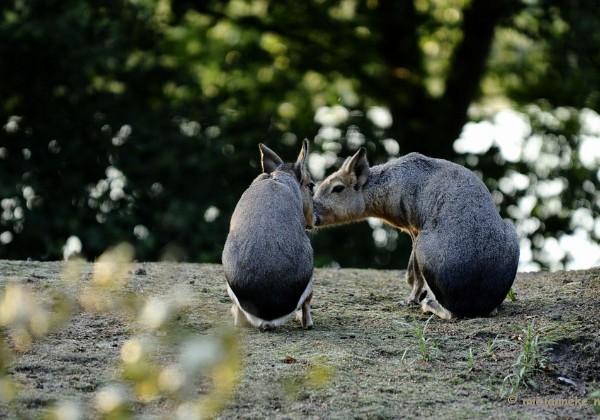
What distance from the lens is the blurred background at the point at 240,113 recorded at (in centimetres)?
1509

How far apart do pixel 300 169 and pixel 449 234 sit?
5.19 feet

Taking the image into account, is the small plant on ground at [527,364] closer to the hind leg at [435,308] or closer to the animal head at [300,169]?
the hind leg at [435,308]

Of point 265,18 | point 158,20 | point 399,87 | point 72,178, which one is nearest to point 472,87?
point 399,87

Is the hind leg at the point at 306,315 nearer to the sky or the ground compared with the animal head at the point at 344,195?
nearer to the ground

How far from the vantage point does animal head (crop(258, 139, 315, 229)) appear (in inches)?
360

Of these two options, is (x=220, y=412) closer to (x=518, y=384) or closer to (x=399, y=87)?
(x=518, y=384)

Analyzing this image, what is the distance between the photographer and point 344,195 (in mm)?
9875

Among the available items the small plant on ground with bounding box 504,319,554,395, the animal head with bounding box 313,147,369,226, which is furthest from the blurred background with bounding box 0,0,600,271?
the small plant on ground with bounding box 504,319,554,395

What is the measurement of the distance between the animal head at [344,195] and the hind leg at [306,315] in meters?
2.15

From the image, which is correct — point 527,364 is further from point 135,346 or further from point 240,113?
point 240,113

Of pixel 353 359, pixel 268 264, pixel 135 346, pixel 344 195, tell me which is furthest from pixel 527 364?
pixel 344 195

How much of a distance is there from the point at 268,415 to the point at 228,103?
11.8 metres

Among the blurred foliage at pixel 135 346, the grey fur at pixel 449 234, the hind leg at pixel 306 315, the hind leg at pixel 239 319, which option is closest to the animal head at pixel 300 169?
the grey fur at pixel 449 234

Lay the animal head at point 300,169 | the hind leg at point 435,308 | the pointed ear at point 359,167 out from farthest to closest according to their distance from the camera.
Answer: the pointed ear at point 359,167, the animal head at point 300,169, the hind leg at point 435,308
